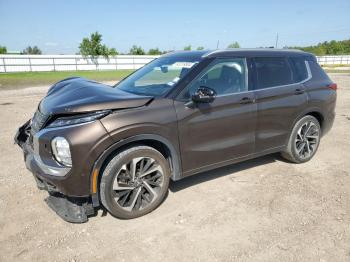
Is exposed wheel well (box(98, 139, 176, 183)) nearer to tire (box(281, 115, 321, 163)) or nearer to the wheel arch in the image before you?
the wheel arch

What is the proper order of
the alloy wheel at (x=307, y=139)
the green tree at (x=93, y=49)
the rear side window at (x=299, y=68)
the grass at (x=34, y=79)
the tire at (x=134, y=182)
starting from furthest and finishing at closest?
1. the green tree at (x=93, y=49)
2. the grass at (x=34, y=79)
3. the alloy wheel at (x=307, y=139)
4. the rear side window at (x=299, y=68)
5. the tire at (x=134, y=182)

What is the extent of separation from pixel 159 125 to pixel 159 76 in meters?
1.20

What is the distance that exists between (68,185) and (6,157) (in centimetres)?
290

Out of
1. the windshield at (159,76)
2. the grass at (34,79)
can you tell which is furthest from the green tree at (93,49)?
the windshield at (159,76)

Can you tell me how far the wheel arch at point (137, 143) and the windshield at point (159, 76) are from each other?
608 millimetres

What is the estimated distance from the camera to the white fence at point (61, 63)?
32844mm

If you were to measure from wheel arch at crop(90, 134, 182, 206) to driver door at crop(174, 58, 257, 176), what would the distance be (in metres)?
0.11

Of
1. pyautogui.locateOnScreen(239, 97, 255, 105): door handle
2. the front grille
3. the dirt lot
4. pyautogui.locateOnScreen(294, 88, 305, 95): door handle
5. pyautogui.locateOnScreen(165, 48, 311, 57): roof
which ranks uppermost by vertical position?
pyautogui.locateOnScreen(165, 48, 311, 57): roof

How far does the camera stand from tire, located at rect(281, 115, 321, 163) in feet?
16.2

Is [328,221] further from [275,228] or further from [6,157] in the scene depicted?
[6,157]

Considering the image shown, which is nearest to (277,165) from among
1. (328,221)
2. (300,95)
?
(300,95)

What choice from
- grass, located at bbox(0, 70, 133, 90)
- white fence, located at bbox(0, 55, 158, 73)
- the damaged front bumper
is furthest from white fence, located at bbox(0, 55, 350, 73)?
the damaged front bumper

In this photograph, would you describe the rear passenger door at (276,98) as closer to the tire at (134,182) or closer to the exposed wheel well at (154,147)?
the exposed wheel well at (154,147)

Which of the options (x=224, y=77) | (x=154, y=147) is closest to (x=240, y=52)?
(x=224, y=77)
